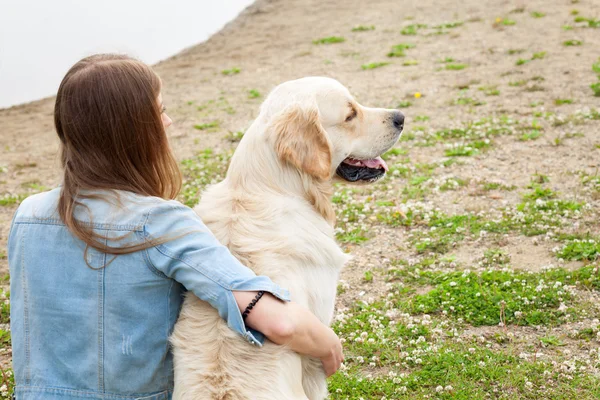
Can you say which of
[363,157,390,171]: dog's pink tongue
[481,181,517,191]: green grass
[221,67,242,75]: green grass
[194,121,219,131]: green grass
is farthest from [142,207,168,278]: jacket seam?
[221,67,242,75]: green grass

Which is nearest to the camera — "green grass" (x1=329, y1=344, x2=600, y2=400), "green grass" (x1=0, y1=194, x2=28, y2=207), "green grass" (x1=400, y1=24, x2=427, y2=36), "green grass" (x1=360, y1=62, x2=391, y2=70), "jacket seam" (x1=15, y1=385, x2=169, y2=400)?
"jacket seam" (x1=15, y1=385, x2=169, y2=400)

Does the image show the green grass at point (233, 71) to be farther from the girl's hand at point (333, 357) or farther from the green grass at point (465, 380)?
the girl's hand at point (333, 357)

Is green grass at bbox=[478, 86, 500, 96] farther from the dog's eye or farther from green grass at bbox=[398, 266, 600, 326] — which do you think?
the dog's eye

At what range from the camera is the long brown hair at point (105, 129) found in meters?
2.79

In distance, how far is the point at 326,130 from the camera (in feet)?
13.6

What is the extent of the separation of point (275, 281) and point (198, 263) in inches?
22.9

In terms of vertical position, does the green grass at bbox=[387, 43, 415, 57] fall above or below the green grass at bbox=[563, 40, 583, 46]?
below

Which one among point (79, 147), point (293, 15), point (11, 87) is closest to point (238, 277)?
point (79, 147)

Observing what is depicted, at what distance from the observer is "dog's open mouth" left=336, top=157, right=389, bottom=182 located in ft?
14.3

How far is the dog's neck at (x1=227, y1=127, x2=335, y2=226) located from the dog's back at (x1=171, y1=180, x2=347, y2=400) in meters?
0.06

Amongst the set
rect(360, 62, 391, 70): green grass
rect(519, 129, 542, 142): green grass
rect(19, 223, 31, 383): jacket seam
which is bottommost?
rect(360, 62, 391, 70): green grass

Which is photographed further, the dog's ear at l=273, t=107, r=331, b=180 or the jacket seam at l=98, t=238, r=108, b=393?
the dog's ear at l=273, t=107, r=331, b=180

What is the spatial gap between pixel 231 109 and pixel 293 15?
344 inches

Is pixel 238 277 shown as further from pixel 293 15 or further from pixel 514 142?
pixel 293 15
